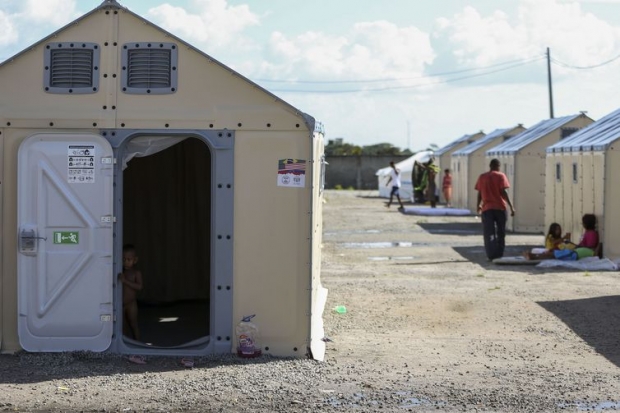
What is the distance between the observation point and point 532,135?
28.1 m

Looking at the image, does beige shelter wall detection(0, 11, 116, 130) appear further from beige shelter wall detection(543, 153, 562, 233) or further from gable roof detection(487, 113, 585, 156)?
gable roof detection(487, 113, 585, 156)

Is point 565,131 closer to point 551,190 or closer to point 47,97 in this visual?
point 551,190

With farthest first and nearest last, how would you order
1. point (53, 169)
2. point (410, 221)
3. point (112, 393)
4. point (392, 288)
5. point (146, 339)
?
point (410, 221)
point (392, 288)
point (146, 339)
point (53, 169)
point (112, 393)

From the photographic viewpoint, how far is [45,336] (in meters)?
9.60

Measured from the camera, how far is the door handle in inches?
374

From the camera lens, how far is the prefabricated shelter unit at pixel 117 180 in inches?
376

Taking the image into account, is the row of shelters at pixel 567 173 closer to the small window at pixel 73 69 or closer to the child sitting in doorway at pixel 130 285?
the child sitting in doorway at pixel 130 285

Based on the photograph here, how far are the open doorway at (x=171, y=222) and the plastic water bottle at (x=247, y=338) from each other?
13.1 feet

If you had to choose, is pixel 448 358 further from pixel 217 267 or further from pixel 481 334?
pixel 217 267

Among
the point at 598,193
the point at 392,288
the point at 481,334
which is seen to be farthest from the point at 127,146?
the point at 598,193

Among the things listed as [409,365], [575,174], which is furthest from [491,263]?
[409,365]

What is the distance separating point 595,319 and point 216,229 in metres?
5.25

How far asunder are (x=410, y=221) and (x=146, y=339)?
21.0 metres

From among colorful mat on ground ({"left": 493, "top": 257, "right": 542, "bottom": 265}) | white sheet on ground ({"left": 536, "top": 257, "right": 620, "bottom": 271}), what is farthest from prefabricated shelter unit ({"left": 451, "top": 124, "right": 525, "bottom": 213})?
white sheet on ground ({"left": 536, "top": 257, "right": 620, "bottom": 271})
